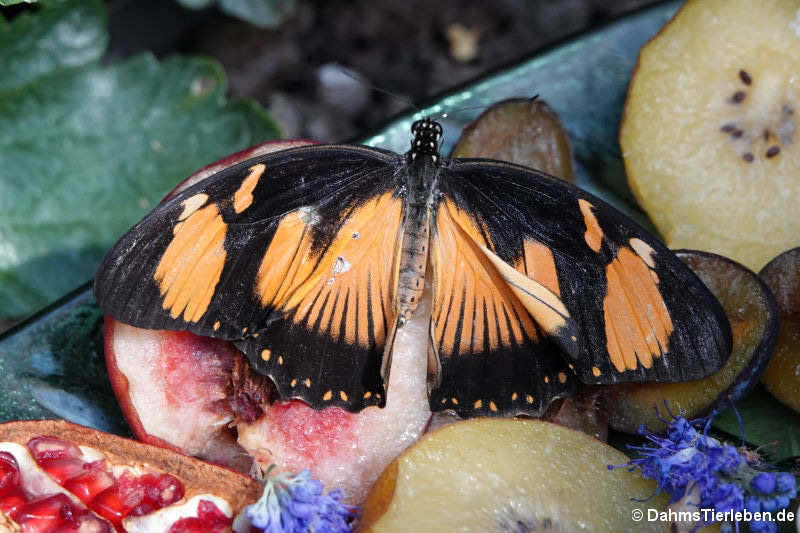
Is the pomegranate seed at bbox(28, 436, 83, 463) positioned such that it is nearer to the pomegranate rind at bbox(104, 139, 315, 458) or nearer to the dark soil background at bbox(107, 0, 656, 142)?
the pomegranate rind at bbox(104, 139, 315, 458)

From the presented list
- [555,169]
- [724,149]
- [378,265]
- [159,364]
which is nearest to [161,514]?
[159,364]

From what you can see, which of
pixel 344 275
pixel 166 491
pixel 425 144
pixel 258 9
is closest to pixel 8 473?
pixel 166 491

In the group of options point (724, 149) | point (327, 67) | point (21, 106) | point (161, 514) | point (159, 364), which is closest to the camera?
point (161, 514)

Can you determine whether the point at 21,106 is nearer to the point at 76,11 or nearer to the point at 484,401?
the point at 76,11

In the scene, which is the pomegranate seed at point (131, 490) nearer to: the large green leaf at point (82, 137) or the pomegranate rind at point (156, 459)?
the pomegranate rind at point (156, 459)

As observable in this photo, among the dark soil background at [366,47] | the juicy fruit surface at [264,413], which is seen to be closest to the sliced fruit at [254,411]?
the juicy fruit surface at [264,413]

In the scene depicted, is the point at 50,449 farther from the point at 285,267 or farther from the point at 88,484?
the point at 285,267
